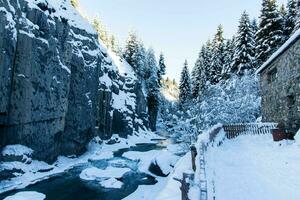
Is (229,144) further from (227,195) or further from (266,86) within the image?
(227,195)

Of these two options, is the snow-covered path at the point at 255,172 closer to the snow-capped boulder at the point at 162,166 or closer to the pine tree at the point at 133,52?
the snow-capped boulder at the point at 162,166

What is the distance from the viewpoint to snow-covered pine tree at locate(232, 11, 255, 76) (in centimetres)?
4003

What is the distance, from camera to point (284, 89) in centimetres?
2078

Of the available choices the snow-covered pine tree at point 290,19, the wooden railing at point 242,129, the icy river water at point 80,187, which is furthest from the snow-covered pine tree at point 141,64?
the wooden railing at point 242,129

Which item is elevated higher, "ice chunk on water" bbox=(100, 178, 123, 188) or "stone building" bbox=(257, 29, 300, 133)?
"stone building" bbox=(257, 29, 300, 133)

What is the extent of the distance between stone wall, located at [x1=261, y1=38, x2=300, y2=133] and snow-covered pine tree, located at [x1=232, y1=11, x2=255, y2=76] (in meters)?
14.2

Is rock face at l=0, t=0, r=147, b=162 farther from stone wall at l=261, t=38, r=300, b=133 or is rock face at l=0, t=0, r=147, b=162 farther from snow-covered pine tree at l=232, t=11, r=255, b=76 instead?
stone wall at l=261, t=38, r=300, b=133

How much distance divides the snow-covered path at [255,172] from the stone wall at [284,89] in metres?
2.54

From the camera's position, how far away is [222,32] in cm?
5712

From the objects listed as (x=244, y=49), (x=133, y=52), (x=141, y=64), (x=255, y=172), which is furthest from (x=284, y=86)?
(x=141, y=64)

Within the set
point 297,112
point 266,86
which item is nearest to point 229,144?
point 297,112

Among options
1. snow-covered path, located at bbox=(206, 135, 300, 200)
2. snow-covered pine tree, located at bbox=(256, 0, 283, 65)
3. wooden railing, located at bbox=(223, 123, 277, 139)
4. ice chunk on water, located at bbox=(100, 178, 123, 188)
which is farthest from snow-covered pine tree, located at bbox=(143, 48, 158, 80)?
snow-covered path, located at bbox=(206, 135, 300, 200)

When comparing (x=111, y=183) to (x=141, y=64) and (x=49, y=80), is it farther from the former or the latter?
(x=141, y=64)

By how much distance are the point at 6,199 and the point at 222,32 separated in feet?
160
